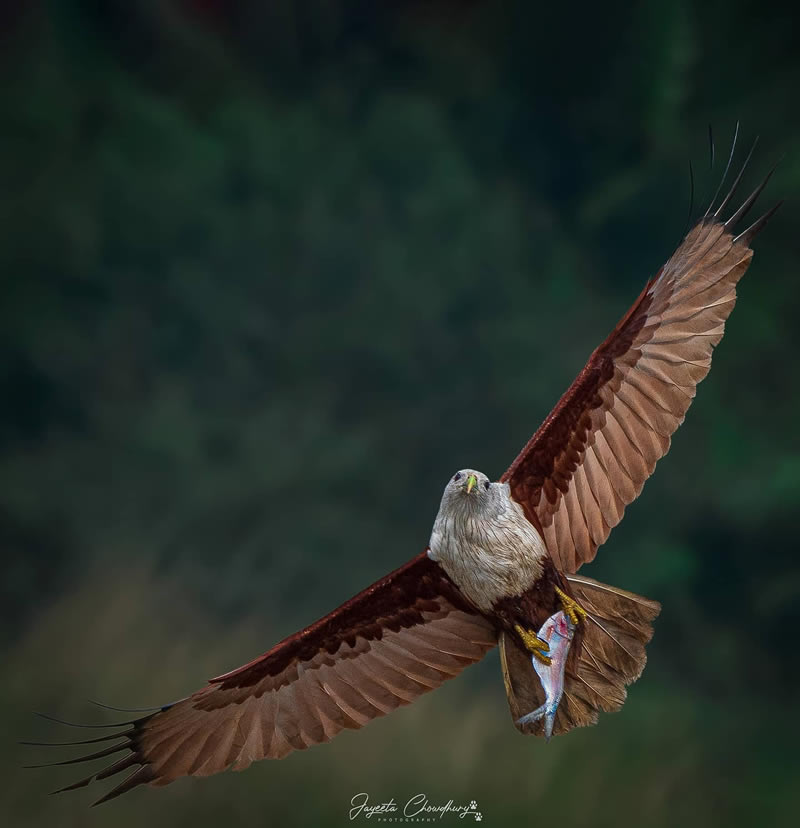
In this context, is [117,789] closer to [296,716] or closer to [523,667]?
[296,716]

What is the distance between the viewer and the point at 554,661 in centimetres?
454

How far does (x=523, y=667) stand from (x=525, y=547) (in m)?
0.61

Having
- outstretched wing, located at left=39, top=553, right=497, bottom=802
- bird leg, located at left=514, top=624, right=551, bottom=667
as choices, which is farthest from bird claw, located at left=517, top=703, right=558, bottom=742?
A: outstretched wing, located at left=39, top=553, right=497, bottom=802

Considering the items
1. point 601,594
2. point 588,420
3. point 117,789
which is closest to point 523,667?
point 601,594

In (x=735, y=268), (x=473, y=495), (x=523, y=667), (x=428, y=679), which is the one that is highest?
(x=735, y=268)

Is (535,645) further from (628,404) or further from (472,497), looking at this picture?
(628,404)

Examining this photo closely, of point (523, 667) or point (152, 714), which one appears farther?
point (152, 714)

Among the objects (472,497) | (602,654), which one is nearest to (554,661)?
(602,654)

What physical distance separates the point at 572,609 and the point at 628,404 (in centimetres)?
107

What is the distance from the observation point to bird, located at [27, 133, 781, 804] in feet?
15.0

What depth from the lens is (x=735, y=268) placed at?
4859 millimetres

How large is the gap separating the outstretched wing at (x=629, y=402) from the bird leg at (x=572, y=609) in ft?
1.15

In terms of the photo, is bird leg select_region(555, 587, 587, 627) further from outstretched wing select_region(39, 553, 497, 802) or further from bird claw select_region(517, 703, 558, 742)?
outstretched wing select_region(39, 553, 497, 802)

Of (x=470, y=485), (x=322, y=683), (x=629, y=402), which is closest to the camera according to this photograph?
(x=470, y=485)
